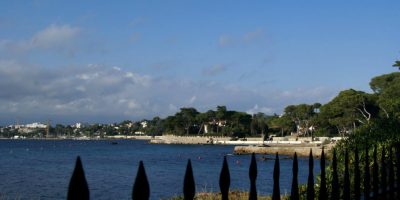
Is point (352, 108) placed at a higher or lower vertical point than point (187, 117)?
lower

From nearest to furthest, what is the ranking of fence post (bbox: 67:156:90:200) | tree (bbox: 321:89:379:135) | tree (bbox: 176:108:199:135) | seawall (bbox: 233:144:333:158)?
fence post (bbox: 67:156:90:200) → seawall (bbox: 233:144:333:158) → tree (bbox: 321:89:379:135) → tree (bbox: 176:108:199:135)

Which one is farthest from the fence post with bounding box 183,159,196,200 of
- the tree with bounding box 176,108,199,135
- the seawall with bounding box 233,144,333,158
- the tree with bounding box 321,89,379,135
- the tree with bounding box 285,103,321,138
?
the tree with bounding box 176,108,199,135

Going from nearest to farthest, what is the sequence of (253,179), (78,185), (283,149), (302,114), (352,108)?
(78,185) → (253,179) → (352,108) → (283,149) → (302,114)

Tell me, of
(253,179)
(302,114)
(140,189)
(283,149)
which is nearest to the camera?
(140,189)

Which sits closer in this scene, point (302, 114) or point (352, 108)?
point (352, 108)

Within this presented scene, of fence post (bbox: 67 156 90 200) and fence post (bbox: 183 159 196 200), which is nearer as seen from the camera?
fence post (bbox: 67 156 90 200)

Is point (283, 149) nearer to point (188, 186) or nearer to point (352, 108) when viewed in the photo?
point (352, 108)

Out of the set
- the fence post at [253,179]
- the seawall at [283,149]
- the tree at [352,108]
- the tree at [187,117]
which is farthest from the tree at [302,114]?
the fence post at [253,179]

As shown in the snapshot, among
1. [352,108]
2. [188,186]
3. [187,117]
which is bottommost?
[188,186]

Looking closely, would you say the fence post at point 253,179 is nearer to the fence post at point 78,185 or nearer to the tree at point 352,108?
the fence post at point 78,185

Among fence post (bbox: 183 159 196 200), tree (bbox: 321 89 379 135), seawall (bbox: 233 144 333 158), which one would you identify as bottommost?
seawall (bbox: 233 144 333 158)

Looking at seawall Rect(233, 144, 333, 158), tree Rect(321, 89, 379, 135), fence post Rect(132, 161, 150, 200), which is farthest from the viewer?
tree Rect(321, 89, 379, 135)

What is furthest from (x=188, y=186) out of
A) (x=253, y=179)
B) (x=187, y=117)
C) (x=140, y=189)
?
(x=187, y=117)

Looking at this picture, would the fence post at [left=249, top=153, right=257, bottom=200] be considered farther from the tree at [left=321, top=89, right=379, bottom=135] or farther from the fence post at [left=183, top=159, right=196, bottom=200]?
the tree at [left=321, top=89, right=379, bottom=135]
